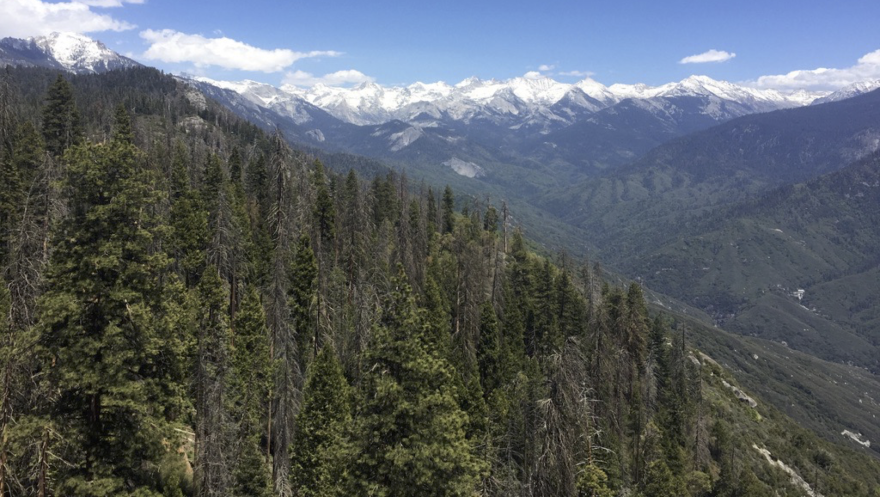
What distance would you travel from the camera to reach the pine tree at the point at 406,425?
16828mm

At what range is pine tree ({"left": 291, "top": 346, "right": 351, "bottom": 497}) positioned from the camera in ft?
105

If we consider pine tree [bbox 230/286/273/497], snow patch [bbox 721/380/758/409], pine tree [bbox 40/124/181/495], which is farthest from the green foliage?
snow patch [bbox 721/380/758/409]

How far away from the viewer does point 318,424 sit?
3316cm

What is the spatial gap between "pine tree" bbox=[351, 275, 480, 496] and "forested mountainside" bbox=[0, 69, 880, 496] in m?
0.09

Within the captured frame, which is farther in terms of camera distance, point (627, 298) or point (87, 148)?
point (627, 298)

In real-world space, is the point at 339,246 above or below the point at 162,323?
below

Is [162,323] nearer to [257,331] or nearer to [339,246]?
[257,331]

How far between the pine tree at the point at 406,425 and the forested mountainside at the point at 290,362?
86 mm

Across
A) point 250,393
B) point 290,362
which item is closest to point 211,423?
point 250,393

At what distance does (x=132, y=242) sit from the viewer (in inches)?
621

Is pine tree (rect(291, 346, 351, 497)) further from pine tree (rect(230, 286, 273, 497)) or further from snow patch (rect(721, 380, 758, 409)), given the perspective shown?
snow patch (rect(721, 380, 758, 409))

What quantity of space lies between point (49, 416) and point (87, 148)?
8.37 m

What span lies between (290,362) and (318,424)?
6.03 meters

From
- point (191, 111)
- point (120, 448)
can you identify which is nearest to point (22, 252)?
point (120, 448)
